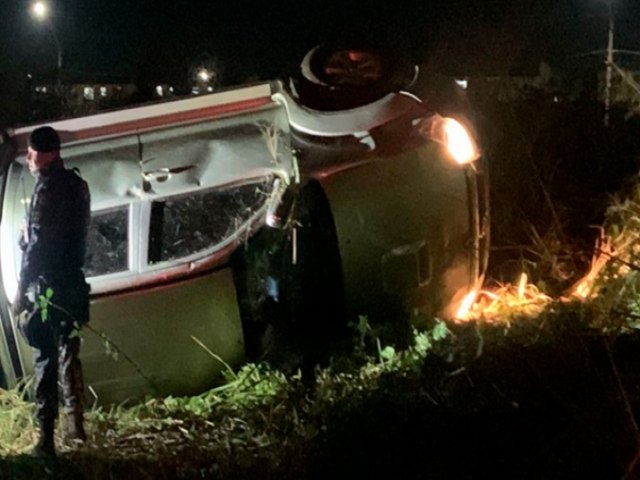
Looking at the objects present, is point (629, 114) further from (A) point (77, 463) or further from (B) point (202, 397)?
(A) point (77, 463)

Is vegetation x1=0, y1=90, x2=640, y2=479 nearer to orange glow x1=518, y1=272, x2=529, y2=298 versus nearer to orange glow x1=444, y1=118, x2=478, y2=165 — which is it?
orange glow x1=518, y1=272, x2=529, y2=298

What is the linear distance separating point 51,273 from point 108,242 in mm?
940

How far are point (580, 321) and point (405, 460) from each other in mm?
1938

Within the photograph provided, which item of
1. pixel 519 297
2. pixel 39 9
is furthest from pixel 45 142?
pixel 39 9

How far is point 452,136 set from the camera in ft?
22.1

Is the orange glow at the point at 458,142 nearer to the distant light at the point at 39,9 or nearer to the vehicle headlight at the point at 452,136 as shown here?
the vehicle headlight at the point at 452,136

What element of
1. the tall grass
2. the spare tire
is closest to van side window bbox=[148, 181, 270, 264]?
the spare tire

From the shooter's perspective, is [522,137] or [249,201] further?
[522,137]

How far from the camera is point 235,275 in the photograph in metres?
6.34

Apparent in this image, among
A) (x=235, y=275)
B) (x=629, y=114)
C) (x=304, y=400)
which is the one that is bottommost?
(x=629, y=114)

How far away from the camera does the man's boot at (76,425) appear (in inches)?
230

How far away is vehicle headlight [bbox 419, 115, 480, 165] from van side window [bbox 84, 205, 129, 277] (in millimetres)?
1869

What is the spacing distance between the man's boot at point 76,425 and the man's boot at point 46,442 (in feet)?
0.64

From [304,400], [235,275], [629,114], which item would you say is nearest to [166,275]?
[235,275]
